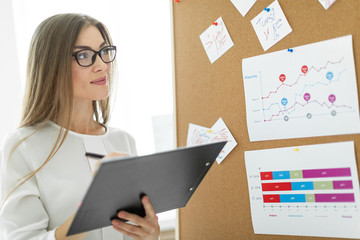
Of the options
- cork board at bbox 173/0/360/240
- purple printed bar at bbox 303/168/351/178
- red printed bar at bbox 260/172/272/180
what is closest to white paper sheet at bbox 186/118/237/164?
cork board at bbox 173/0/360/240

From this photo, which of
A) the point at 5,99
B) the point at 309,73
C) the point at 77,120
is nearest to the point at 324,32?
the point at 309,73

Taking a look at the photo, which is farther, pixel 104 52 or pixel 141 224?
pixel 104 52

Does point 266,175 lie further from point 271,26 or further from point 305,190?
point 271,26

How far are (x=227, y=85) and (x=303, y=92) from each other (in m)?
0.28

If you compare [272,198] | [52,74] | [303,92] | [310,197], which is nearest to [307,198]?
[310,197]

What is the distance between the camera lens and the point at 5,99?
5.67ft

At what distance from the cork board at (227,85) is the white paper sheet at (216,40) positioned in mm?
17

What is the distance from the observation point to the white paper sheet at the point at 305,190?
3.31ft

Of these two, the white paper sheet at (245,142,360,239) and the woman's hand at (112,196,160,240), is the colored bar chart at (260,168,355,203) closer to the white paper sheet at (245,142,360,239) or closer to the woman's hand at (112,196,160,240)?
the white paper sheet at (245,142,360,239)

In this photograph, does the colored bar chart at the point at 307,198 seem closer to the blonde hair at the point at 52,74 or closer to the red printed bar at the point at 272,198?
the red printed bar at the point at 272,198

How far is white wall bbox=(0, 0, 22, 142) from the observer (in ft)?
5.65

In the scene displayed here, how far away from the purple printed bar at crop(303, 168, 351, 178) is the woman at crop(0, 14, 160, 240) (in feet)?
1.60

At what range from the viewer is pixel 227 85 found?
129 centimetres

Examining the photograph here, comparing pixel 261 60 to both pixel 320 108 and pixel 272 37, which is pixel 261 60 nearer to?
pixel 272 37
